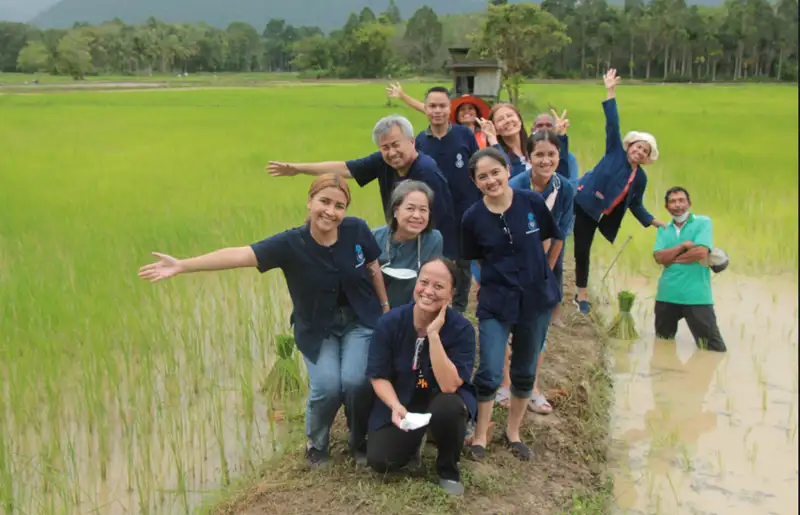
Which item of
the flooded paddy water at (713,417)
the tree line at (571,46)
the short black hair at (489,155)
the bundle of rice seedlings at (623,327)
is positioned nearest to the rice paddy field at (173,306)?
the flooded paddy water at (713,417)

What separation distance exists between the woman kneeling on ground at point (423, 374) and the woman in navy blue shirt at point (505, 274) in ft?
0.79

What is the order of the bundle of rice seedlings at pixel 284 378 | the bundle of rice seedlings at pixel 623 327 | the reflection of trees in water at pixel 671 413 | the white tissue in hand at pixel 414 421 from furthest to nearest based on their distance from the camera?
the bundle of rice seedlings at pixel 623 327 < the bundle of rice seedlings at pixel 284 378 < the reflection of trees in water at pixel 671 413 < the white tissue in hand at pixel 414 421

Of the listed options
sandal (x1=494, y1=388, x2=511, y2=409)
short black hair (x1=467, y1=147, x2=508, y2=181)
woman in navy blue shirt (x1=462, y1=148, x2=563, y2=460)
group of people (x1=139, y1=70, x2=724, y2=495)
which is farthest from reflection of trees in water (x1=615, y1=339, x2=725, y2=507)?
short black hair (x1=467, y1=147, x2=508, y2=181)

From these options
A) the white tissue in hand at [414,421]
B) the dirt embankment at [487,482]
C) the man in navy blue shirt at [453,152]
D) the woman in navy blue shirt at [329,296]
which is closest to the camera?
the white tissue in hand at [414,421]

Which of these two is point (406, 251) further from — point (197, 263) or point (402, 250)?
point (197, 263)

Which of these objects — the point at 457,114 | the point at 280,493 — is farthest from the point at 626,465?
the point at 457,114

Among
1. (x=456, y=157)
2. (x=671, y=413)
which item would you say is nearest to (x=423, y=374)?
(x=456, y=157)

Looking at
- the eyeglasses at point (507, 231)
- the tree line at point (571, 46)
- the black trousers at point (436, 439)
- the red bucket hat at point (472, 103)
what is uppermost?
the tree line at point (571, 46)

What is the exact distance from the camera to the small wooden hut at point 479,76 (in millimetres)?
13000

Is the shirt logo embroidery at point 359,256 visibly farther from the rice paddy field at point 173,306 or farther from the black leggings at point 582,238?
the black leggings at point 582,238

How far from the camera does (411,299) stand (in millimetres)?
3533

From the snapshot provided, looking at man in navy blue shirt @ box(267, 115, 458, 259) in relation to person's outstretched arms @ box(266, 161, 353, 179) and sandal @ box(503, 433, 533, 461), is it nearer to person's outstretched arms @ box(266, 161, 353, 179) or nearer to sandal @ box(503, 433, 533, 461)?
person's outstretched arms @ box(266, 161, 353, 179)

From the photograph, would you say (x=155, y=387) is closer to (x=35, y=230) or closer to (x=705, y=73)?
(x=35, y=230)

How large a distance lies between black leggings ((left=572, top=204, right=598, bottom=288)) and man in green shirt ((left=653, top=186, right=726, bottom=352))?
49cm
